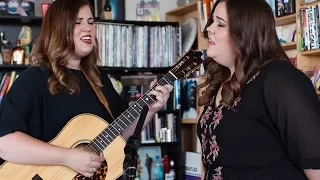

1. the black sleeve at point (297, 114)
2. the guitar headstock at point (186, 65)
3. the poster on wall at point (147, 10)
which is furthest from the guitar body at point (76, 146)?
the poster on wall at point (147, 10)

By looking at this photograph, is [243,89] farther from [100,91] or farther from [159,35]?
[159,35]

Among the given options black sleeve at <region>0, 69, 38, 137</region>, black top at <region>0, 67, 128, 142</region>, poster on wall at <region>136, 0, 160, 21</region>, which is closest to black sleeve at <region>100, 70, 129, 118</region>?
black top at <region>0, 67, 128, 142</region>

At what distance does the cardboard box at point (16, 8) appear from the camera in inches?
120

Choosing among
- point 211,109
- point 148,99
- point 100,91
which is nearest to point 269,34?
point 211,109

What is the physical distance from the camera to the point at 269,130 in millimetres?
1293

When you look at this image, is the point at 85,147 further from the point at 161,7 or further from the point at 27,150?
the point at 161,7

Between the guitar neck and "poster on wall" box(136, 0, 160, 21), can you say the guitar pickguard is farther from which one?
"poster on wall" box(136, 0, 160, 21)

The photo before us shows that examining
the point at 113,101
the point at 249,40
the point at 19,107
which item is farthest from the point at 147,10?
the point at 249,40

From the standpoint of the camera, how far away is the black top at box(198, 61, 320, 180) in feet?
3.98

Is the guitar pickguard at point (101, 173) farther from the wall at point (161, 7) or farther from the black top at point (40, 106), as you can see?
the wall at point (161, 7)

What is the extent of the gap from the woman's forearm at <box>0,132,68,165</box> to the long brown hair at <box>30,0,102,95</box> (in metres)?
0.21

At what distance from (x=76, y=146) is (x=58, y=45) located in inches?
15.7

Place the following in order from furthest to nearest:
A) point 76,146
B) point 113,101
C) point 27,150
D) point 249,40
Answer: point 113,101
point 76,146
point 27,150
point 249,40

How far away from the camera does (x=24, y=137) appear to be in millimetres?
1704
